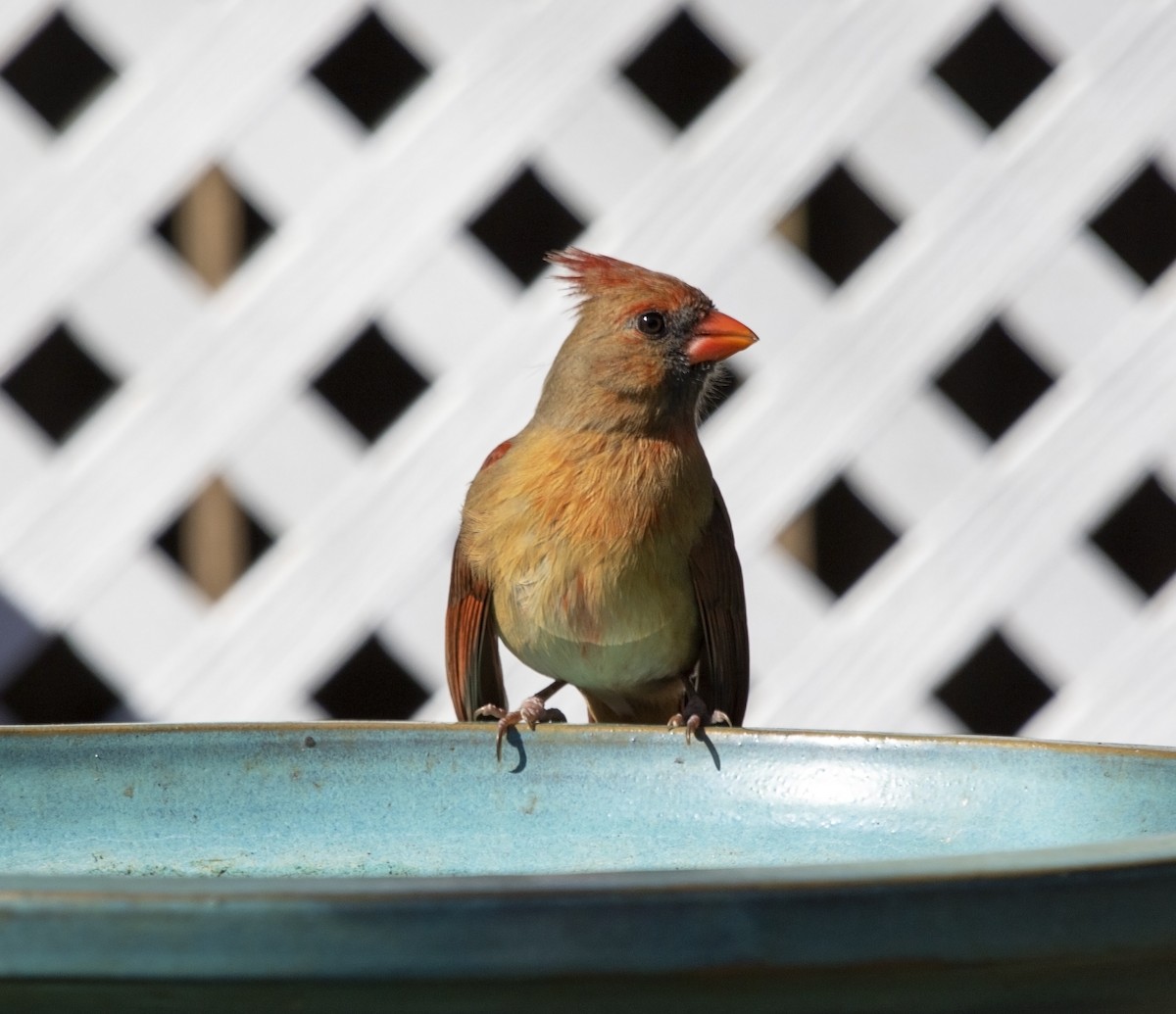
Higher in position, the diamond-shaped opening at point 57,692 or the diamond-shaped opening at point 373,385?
the diamond-shaped opening at point 373,385

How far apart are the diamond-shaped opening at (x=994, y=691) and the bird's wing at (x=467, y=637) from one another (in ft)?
7.77

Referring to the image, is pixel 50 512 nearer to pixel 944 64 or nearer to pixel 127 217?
pixel 127 217

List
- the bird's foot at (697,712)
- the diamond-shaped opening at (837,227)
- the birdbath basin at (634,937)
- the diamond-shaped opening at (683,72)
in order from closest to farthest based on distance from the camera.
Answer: the birdbath basin at (634,937) < the bird's foot at (697,712) < the diamond-shaped opening at (837,227) < the diamond-shaped opening at (683,72)

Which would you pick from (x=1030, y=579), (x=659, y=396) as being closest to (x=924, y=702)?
(x=1030, y=579)

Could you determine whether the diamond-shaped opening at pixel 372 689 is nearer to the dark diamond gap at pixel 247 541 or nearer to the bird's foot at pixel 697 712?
the dark diamond gap at pixel 247 541

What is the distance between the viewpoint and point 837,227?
14.7ft

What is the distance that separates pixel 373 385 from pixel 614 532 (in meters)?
2.45

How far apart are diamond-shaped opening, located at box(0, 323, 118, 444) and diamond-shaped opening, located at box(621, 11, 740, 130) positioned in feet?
4.89

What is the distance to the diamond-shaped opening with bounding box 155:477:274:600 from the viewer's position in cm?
452

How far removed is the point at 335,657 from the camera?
3.44 metres

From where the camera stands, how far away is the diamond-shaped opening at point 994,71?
460cm

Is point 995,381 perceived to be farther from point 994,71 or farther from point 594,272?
point 594,272

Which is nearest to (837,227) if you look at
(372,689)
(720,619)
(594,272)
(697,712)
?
(372,689)

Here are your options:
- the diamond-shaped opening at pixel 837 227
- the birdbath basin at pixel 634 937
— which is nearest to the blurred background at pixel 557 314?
the diamond-shaped opening at pixel 837 227
